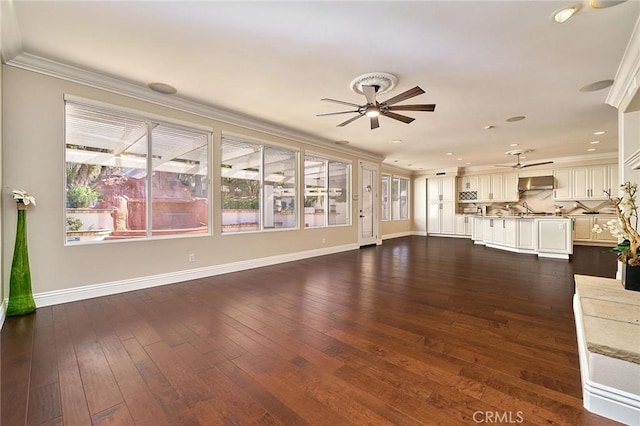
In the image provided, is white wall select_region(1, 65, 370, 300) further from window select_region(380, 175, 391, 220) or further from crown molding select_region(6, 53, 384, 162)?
window select_region(380, 175, 391, 220)

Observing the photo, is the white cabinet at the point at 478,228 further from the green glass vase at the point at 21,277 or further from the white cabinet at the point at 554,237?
the green glass vase at the point at 21,277

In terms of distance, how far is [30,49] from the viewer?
2744mm

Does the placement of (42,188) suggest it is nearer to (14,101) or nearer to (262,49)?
(14,101)

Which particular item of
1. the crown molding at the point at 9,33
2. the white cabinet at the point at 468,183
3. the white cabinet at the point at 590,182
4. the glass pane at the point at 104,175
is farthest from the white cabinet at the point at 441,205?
the crown molding at the point at 9,33

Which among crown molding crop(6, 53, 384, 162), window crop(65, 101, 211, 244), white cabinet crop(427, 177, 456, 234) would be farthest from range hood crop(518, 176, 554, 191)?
window crop(65, 101, 211, 244)

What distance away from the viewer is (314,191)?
6535 mm

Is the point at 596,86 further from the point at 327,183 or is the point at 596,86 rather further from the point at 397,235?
the point at 397,235

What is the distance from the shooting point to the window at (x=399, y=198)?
10.1 meters

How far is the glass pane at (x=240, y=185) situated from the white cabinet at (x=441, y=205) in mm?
7715

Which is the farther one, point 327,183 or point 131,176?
point 327,183

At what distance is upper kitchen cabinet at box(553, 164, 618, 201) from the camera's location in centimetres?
766

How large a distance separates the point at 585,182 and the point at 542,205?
123 cm

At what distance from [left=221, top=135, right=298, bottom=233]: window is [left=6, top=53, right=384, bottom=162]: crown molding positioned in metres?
0.32

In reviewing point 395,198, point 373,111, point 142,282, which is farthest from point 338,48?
point 395,198
